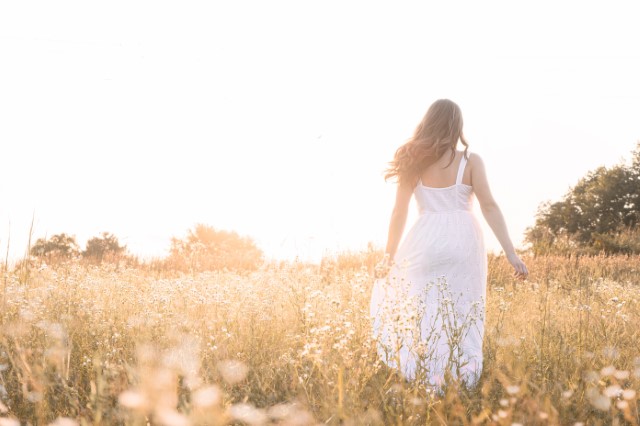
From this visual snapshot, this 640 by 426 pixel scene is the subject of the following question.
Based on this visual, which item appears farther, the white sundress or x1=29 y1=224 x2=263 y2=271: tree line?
x1=29 y1=224 x2=263 y2=271: tree line

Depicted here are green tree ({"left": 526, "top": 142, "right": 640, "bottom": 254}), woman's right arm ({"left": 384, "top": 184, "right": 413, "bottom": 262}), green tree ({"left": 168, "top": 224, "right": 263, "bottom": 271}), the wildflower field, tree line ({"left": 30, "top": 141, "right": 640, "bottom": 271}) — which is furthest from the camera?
green tree ({"left": 526, "top": 142, "right": 640, "bottom": 254})

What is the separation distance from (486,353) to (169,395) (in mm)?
3544

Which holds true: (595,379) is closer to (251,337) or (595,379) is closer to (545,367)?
(545,367)

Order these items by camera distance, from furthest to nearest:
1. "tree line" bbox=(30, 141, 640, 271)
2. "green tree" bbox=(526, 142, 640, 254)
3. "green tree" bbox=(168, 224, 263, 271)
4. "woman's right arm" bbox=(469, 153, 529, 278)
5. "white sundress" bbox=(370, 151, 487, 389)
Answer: "green tree" bbox=(526, 142, 640, 254) → "tree line" bbox=(30, 141, 640, 271) → "green tree" bbox=(168, 224, 263, 271) → "woman's right arm" bbox=(469, 153, 529, 278) → "white sundress" bbox=(370, 151, 487, 389)

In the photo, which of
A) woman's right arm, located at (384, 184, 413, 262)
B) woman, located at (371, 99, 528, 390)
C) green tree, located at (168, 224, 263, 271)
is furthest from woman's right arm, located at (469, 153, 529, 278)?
green tree, located at (168, 224, 263, 271)

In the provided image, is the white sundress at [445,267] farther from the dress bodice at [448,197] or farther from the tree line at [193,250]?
the tree line at [193,250]

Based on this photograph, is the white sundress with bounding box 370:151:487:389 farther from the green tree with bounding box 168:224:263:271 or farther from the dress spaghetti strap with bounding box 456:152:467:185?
the green tree with bounding box 168:224:263:271

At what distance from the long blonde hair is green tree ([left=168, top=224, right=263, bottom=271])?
9.10 m

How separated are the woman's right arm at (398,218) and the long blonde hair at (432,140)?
0.10 m

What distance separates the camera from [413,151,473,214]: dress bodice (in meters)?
4.72

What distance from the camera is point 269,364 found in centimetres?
418

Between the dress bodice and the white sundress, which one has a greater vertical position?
the dress bodice

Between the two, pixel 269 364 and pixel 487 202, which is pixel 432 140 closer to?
pixel 487 202

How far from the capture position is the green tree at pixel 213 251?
1502 cm
